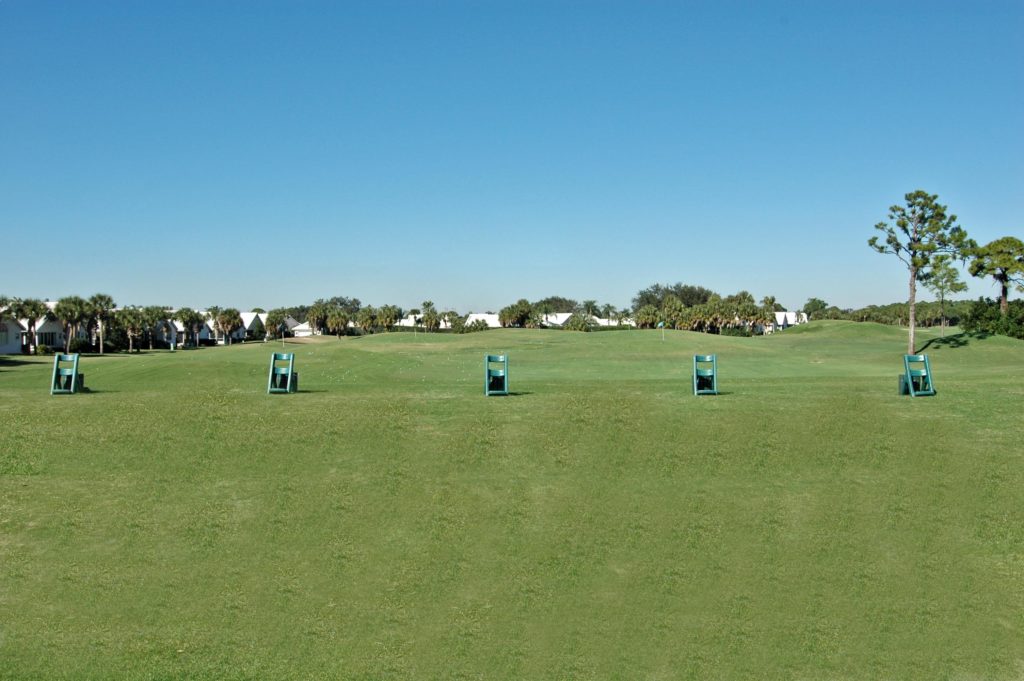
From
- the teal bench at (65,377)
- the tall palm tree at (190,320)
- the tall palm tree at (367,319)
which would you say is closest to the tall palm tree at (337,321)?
the tall palm tree at (367,319)

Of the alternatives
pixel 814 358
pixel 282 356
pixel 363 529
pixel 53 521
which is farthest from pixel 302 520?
pixel 814 358

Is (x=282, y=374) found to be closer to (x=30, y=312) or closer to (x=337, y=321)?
(x=30, y=312)

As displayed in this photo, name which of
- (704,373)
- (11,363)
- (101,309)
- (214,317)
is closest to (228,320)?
(214,317)

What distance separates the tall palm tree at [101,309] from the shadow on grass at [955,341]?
93692 mm

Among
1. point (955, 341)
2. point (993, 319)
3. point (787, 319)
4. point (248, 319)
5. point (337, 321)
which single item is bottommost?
point (955, 341)

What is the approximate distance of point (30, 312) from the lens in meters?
97.6

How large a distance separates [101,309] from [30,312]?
8.92 metres

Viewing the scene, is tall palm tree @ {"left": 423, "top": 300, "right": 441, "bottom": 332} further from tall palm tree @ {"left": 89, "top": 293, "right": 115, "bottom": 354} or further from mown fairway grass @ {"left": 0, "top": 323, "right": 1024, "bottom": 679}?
mown fairway grass @ {"left": 0, "top": 323, "right": 1024, "bottom": 679}

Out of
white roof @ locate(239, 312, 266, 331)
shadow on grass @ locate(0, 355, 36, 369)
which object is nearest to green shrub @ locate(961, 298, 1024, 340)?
shadow on grass @ locate(0, 355, 36, 369)

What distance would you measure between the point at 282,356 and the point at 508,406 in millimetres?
8329

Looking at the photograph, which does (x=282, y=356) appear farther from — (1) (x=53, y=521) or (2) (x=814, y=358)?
(2) (x=814, y=358)

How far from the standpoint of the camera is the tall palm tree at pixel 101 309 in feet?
342

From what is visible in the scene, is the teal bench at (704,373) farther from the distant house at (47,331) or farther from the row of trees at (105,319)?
the distant house at (47,331)

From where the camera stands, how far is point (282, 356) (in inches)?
960
